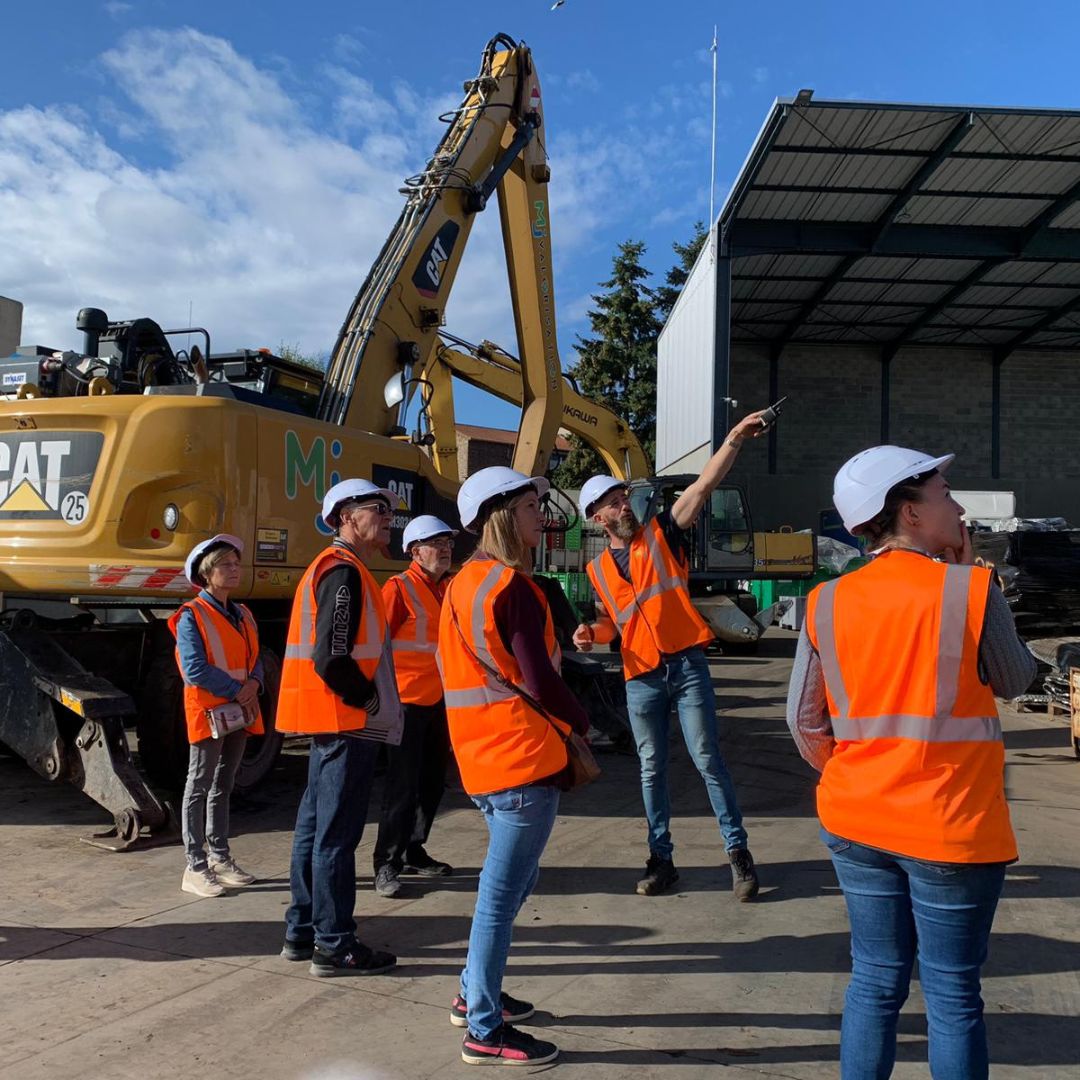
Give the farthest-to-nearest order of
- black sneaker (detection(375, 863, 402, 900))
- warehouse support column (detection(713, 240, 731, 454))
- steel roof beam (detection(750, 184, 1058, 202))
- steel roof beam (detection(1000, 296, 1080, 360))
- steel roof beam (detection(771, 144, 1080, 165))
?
1. steel roof beam (detection(1000, 296, 1080, 360))
2. steel roof beam (detection(750, 184, 1058, 202))
3. warehouse support column (detection(713, 240, 731, 454))
4. steel roof beam (detection(771, 144, 1080, 165))
5. black sneaker (detection(375, 863, 402, 900))

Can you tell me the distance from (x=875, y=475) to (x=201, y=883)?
12.6 feet

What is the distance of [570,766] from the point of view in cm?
331

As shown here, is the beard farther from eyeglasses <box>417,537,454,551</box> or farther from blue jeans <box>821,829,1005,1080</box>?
blue jeans <box>821,829,1005,1080</box>

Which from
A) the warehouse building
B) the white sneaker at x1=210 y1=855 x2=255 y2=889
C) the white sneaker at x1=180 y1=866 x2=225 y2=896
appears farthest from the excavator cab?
the white sneaker at x1=180 y1=866 x2=225 y2=896

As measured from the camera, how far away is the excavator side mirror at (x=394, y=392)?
333 inches

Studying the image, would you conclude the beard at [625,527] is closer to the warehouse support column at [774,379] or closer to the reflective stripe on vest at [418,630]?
the reflective stripe on vest at [418,630]

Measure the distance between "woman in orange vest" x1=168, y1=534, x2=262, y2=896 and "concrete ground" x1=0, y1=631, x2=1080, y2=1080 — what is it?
21cm

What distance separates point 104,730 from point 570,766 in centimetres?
348

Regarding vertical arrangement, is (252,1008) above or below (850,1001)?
below

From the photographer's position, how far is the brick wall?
103 feet

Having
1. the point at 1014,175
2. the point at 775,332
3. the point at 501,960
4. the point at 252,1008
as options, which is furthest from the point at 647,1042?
the point at 775,332

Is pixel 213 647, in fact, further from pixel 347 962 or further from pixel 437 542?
pixel 347 962

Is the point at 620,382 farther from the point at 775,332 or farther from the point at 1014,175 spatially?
the point at 1014,175

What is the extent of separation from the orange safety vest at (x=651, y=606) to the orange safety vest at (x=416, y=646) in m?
0.95
